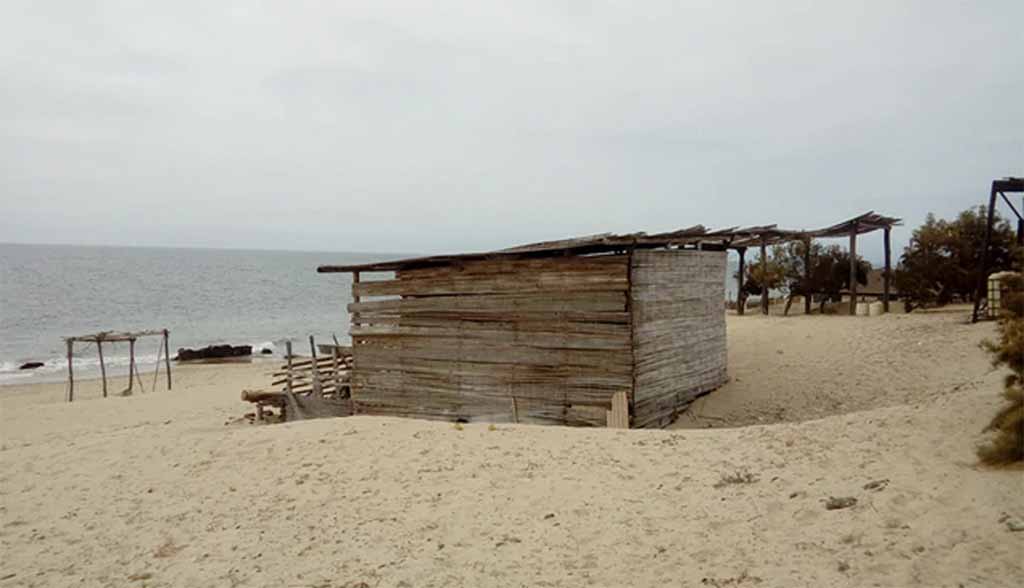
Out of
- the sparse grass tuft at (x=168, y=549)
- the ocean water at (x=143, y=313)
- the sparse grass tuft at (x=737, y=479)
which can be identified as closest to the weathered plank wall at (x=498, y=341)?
the sparse grass tuft at (x=737, y=479)

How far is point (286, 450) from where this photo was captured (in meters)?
8.25

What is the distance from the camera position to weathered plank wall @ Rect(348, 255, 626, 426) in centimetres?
992

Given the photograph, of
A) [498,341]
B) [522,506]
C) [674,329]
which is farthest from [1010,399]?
[498,341]

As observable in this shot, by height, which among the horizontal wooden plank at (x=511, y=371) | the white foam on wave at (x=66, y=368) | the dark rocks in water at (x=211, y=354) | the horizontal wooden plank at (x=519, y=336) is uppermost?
the horizontal wooden plank at (x=519, y=336)

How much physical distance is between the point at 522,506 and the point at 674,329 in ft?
19.9

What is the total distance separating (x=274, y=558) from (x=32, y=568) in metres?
2.22

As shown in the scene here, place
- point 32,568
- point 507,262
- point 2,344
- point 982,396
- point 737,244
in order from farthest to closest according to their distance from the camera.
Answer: point 2,344 < point 737,244 < point 507,262 < point 982,396 < point 32,568

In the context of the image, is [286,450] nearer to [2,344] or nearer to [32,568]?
[32,568]

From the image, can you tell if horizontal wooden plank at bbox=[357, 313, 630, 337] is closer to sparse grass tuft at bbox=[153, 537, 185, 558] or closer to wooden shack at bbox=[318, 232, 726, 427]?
wooden shack at bbox=[318, 232, 726, 427]

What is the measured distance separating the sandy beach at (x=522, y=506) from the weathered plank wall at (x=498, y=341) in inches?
67.7

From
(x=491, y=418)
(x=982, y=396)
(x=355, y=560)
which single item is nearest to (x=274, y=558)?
(x=355, y=560)

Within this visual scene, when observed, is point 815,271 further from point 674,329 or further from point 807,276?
point 674,329

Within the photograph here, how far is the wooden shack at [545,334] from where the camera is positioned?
9875 millimetres

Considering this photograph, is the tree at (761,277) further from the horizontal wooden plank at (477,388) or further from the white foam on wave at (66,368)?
the white foam on wave at (66,368)
